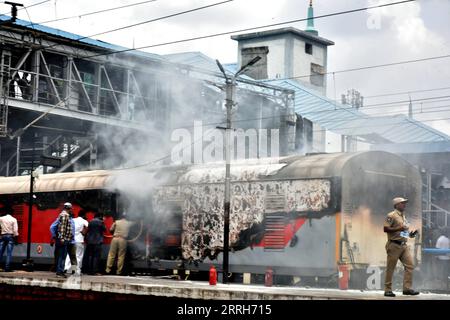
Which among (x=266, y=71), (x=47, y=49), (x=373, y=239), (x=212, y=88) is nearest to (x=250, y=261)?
(x=373, y=239)

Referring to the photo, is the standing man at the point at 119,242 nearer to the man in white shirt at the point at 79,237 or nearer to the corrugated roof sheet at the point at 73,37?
the man in white shirt at the point at 79,237

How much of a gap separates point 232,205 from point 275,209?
1370 mm

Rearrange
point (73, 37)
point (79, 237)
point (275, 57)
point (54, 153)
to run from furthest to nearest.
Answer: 1. point (275, 57)
2. point (54, 153)
3. point (73, 37)
4. point (79, 237)

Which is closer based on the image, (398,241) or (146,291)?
(398,241)

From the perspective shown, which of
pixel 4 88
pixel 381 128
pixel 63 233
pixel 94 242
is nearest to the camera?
pixel 63 233

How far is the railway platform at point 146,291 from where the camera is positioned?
1314 cm

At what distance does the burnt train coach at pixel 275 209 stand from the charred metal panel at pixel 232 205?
22 millimetres

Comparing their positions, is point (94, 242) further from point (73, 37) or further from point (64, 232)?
point (73, 37)

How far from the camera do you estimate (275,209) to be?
17.2 metres

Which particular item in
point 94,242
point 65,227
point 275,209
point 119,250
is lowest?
point 119,250

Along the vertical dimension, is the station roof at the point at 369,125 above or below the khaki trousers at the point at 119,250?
above

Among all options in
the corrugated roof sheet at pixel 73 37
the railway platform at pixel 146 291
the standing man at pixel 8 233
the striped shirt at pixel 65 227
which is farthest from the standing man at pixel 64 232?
the corrugated roof sheet at pixel 73 37

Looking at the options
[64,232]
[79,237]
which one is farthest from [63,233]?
[79,237]

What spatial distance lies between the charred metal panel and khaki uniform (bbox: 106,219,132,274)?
3.02ft
